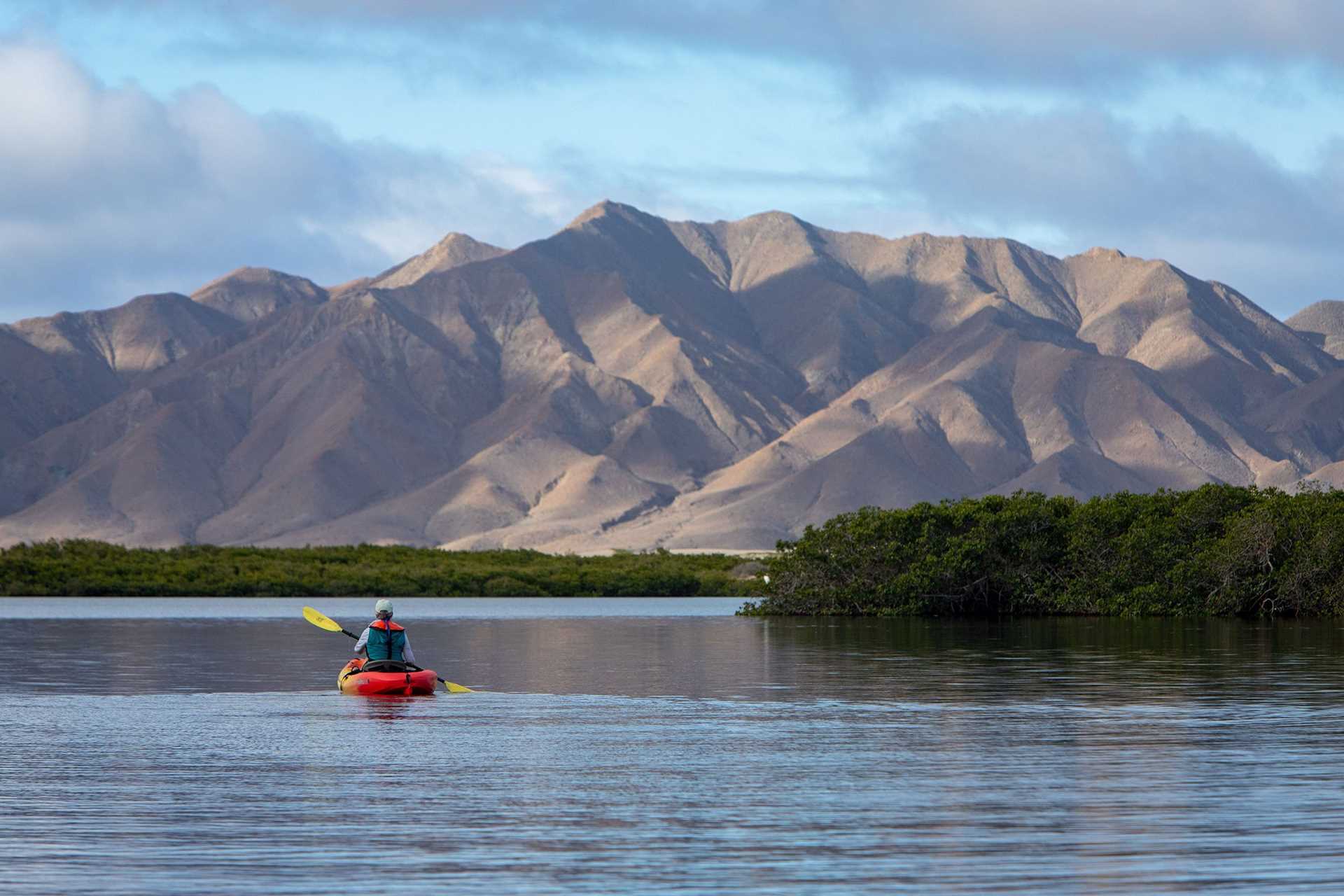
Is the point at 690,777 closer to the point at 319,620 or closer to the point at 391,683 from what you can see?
the point at 391,683

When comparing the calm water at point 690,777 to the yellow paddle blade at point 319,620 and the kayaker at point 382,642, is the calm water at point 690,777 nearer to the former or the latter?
the kayaker at point 382,642

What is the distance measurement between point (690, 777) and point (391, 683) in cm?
1219

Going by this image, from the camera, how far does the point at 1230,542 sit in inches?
2532

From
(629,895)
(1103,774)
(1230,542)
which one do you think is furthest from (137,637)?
(629,895)

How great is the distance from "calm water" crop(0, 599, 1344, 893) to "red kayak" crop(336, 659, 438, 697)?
38cm

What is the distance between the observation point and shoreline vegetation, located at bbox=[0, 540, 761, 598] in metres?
107

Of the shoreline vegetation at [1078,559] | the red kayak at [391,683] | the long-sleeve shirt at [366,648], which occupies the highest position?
the shoreline vegetation at [1078,559]

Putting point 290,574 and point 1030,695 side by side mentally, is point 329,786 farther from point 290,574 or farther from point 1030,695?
point 290,574

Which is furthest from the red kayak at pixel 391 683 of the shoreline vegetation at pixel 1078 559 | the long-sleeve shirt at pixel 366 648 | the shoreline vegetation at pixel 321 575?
the shoreline vegetation at pixel 321 575

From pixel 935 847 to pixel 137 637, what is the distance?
145ft

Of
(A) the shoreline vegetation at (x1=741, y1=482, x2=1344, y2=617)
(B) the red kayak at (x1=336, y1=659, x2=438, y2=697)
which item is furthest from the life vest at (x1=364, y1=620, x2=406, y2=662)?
(A) the shoreline vegetation at (x1=741, y1=482, x2=1344, y2=617)

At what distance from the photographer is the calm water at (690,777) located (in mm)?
15367

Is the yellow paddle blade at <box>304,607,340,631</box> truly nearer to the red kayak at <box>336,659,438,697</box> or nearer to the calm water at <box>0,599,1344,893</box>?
the calm water at <box>0,599,1344,893</box>

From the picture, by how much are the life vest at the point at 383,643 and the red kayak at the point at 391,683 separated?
306mm
